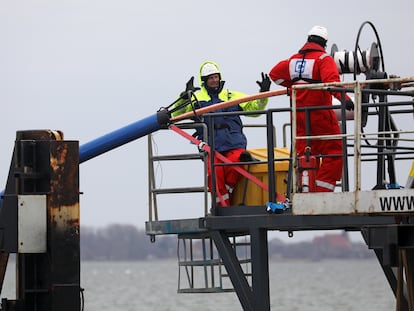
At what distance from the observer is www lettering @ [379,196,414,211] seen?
12.8 metres

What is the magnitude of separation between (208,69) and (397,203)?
5.09m

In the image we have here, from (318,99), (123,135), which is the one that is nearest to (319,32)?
(318,99)

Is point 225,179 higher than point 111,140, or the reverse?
point 111,140

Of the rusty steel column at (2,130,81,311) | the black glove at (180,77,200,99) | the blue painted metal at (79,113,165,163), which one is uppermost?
the black glove at (180,77,200,99)

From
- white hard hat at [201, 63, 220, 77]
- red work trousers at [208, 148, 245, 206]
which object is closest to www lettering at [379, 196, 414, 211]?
red work trousers at [208, 148, 245, 206]

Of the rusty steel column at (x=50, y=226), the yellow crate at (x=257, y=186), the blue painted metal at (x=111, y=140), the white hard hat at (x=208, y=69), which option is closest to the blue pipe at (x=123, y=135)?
the blue painted metal at (x=111, y=140)

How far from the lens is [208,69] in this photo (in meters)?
17.4

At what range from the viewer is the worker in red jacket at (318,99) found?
1551 cm

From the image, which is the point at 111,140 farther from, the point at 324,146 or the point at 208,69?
the point at 324,146

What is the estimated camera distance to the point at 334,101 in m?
17.0

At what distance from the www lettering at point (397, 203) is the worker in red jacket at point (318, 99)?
2.51m

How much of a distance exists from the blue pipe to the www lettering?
5.21 metres

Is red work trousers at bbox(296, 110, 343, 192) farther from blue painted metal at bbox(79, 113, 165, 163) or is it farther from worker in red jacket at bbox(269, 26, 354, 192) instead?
blue painted metal at bbox(79, 113, 165, 163)

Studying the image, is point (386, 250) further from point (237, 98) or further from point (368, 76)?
point (237, 98)
